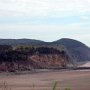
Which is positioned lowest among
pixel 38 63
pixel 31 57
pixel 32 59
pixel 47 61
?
pixel 38 63

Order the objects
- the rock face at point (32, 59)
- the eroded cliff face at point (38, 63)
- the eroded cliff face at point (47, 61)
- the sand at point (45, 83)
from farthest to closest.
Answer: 1. the eroded cliff face at point (47, 61)
2. the rock face at point (32, 59)
3. the eroded cliff face at point (38, 63)
4. the sand at point (45, 83)

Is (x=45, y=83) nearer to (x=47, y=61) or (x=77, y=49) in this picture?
(x=47, y=61)

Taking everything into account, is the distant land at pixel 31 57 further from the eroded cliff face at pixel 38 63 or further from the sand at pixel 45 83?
the sand at pixel 45 83

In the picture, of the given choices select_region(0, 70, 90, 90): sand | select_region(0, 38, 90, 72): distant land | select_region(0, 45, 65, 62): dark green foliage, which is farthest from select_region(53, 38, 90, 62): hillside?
select_region(0, 70, 90, 90): sand

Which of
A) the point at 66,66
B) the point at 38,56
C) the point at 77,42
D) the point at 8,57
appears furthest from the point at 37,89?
the point at 77,42

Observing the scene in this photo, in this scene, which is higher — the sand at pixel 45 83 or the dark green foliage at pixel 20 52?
the dark green foliage at pixel 20 52

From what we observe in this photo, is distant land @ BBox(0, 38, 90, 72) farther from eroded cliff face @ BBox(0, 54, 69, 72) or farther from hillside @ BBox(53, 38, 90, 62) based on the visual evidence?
hillside @ BBox(53, 38, 90, 62)

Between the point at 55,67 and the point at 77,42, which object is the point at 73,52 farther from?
the point at 55,67

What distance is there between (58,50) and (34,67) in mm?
7630

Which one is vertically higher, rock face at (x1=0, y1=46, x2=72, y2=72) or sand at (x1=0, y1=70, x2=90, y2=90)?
rock face at (x1=0, y1=46, x2=72, y2=72)

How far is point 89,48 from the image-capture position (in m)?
98.8

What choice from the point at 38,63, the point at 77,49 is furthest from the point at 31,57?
the point at 77,49

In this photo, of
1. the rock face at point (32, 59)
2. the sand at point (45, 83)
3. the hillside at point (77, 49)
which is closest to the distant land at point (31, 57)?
the rock face at point (32, 59)

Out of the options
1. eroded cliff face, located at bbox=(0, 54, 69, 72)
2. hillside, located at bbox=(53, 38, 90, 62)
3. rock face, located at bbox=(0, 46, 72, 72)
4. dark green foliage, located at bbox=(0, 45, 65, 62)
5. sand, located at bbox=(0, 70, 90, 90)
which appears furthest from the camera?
hillside, located at bbox=(53, 38, 90, 62)
